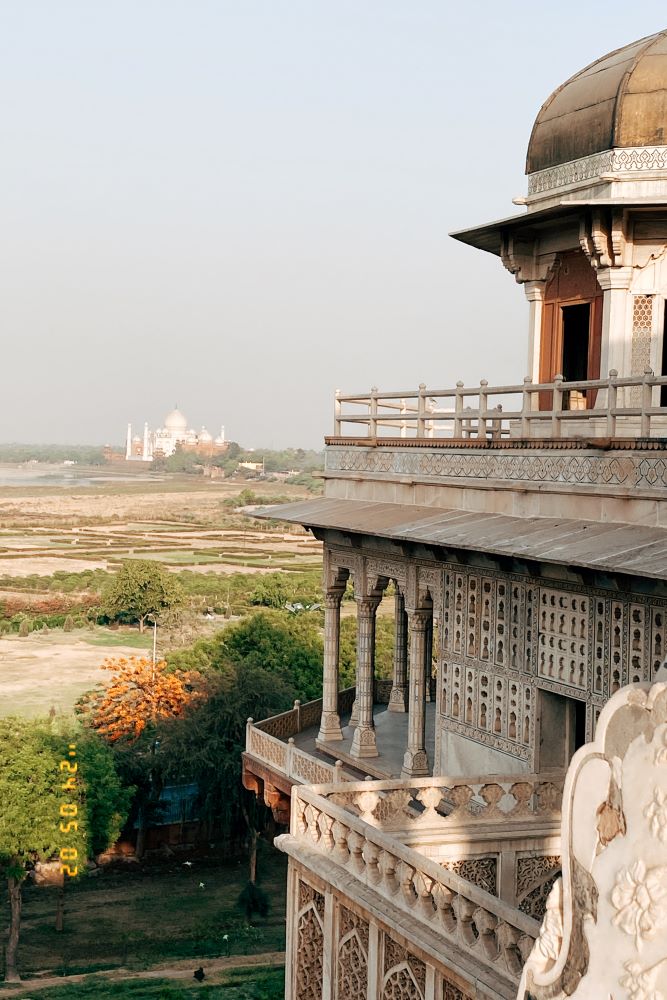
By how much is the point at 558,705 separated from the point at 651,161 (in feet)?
20.7

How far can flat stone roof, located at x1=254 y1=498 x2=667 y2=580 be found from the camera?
30.7ft

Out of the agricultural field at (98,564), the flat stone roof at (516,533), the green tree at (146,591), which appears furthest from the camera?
the green tree at (146,591)

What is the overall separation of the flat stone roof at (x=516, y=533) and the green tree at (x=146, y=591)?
43872 millimetres

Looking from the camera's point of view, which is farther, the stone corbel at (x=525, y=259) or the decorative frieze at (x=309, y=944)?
the stone corbel at (x=525, y=259)

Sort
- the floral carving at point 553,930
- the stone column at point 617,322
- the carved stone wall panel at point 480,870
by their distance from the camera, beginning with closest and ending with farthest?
the floral carving at point 553,930
the carved stone wall panel at point 480,870
the stone column at point 617,322

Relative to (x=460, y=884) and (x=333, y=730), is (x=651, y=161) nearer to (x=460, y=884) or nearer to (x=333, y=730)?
(x=333, y=730)

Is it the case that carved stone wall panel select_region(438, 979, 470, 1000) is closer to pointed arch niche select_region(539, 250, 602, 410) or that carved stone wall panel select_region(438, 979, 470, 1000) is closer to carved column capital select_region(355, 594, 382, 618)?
carved column capital select_region(355, 594, 382, 618)

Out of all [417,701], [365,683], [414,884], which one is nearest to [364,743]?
[365,683]

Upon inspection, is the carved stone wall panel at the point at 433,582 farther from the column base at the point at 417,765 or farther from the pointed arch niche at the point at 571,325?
the pointed arch niche at the point at 571,325

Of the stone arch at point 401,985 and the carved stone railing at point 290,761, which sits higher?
the stone arch at point 401,985

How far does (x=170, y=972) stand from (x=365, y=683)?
9.29 meters

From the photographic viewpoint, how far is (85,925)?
2409 cm

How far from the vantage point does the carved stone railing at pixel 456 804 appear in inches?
341

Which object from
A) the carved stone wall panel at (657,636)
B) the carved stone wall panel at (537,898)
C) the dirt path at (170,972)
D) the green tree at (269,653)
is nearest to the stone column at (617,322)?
the carved stone wall panel at (657,636)
